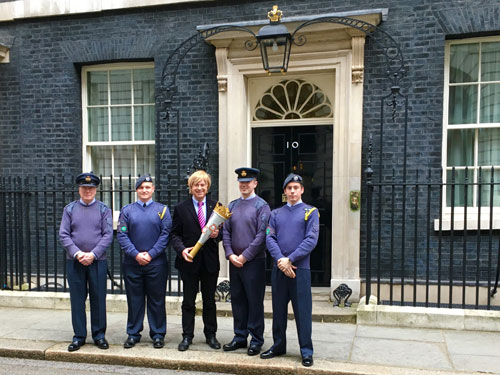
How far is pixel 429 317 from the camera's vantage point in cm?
510

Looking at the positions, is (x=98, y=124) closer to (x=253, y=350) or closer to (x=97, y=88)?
(x=97, y=88)

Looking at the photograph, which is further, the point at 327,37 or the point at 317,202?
the point at 317,202

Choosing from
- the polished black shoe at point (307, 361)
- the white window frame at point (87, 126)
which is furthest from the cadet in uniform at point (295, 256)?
the white window frame at point (87, 126)

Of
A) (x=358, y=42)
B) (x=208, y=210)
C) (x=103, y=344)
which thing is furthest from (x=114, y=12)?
(x=103, y=344)

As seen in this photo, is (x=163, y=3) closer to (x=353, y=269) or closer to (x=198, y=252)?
(x=198, y=252)

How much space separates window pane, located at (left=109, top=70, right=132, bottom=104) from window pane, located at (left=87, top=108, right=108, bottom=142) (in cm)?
29

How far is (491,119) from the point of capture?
6.16 m

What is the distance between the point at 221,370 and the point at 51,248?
179 inches

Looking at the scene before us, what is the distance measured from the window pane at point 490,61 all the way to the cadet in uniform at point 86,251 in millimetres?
5342

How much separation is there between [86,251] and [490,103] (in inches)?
220

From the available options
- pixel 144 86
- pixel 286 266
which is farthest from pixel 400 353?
pixel 144 86

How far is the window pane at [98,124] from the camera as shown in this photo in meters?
7.43

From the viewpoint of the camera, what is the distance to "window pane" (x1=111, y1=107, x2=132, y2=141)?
7348mm

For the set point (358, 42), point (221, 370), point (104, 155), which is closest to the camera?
point (221, 370)
